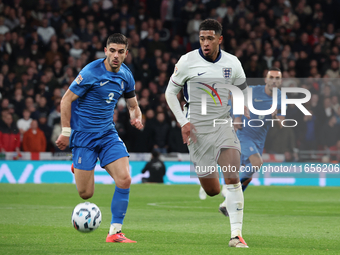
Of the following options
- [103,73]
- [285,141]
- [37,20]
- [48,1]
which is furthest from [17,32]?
[103,73]

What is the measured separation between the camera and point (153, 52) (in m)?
20.2

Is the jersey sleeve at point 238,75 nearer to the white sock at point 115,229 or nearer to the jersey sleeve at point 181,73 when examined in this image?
the jersey sleeve at point 181,73

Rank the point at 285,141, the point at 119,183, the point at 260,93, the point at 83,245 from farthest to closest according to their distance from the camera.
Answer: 1. the point at 285,141
2. the point at 260,93
3. the point at 119,183
4. the point at 83,245

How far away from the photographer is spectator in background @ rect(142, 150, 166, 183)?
16591 mm

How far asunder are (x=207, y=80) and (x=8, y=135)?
10.9 metres

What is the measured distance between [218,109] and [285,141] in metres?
11.3

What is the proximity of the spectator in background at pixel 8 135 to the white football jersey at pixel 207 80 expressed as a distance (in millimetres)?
10615

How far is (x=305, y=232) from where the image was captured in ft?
25.9

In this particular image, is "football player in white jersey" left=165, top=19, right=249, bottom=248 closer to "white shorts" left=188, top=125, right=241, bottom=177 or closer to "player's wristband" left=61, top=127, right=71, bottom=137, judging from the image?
"white shorts" left=188, top=125, right=241, bottom=177

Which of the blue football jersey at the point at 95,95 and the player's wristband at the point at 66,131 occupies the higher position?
the blue football jersey at the point at 95,95

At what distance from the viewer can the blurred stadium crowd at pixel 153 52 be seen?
1738 centimetres

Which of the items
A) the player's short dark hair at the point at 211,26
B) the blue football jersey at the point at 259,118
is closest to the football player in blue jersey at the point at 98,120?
the player's short dark hair at the point at 211,26

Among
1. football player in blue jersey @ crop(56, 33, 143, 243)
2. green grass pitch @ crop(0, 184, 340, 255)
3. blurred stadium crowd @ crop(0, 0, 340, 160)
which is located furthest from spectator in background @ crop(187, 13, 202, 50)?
football player in blue jersey @ crop(56, 33, 143, 243)

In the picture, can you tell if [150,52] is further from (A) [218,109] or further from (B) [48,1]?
(A) [218,109]
